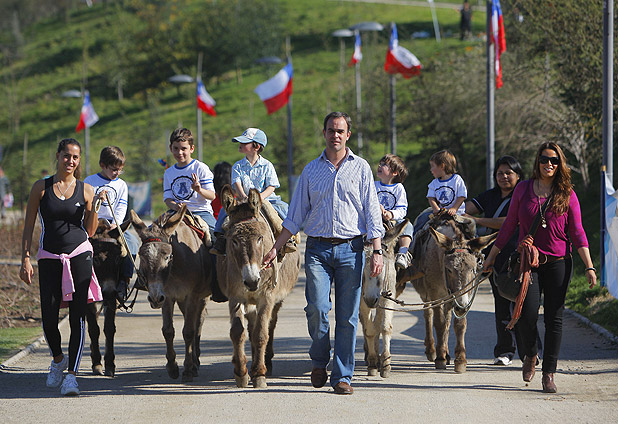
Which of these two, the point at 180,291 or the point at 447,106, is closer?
the point at 180,291

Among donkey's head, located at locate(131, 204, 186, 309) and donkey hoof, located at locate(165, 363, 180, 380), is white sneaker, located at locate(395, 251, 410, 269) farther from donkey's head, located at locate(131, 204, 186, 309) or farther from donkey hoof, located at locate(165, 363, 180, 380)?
donkey hoof, located at locate(165, 363, 180, 380)

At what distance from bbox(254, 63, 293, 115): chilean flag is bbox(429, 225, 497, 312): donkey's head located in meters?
22.3

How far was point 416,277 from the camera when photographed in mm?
10312

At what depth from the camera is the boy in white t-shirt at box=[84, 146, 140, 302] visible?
986 centimetres

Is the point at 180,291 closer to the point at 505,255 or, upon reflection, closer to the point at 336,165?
the point at 336,165

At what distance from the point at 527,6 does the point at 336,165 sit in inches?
584

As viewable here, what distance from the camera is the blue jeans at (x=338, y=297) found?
7.99 meters

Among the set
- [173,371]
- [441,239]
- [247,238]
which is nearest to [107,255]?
[173,371]

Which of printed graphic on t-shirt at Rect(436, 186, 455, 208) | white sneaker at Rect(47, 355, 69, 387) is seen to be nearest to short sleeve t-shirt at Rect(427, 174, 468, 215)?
printed graphic on t-shirt at Rect(436, 186, 455, 208)

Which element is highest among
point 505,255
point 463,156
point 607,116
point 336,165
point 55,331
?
point 463,156

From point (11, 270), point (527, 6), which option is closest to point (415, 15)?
point (527, 6)

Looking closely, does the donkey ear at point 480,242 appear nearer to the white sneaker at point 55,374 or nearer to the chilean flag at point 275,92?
the white sneaker at point 55,374

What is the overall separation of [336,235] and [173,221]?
2.26 m

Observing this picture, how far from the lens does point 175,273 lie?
9.40 metres
